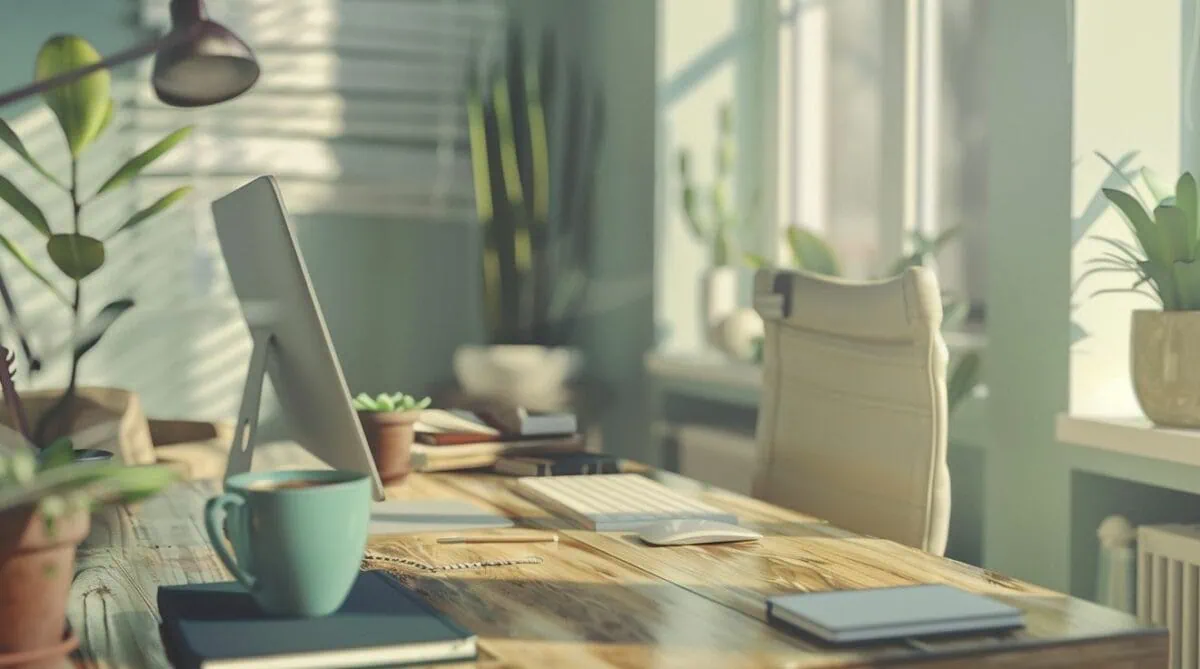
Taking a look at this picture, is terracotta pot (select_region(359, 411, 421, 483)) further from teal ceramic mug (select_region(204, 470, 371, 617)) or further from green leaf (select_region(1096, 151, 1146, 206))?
green leaf (select_region(1096, 151, 1146, 206))

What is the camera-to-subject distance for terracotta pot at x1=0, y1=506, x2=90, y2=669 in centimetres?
86

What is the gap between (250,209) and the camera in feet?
4.79

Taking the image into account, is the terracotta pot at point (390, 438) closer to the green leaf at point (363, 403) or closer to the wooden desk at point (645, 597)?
the green leaf at point (363, 403)

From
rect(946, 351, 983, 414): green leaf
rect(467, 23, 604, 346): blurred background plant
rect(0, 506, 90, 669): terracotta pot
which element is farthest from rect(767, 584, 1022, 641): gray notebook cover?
rect(467, 23, 604, 346): blurred background plant

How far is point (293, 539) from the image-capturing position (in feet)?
3.18

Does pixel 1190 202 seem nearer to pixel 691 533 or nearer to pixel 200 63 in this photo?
pixel 691 533

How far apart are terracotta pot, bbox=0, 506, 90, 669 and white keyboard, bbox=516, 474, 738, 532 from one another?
66cm

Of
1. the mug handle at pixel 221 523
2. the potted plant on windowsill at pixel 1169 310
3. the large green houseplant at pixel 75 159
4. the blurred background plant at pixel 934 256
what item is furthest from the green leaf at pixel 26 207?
the potted plant on windowsill at pixel 1169 310

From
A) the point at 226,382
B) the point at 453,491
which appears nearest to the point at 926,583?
the point at 453,491

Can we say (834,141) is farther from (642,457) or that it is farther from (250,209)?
(250,209)

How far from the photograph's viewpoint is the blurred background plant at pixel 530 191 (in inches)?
142

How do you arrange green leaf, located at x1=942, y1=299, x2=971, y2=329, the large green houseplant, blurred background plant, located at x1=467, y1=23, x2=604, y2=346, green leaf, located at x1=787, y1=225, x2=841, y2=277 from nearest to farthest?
1. the large green houseplant
2. green leaf, located at x1=942, y1=299, x2=971, y2=329
3. green leaf, located at x1=787, y1=225, x2=841, y2=277
4. blurred background plant, located at x1=467, y1=23, x2=604, y2=346

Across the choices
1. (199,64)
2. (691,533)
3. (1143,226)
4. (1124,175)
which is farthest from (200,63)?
(1124,175)

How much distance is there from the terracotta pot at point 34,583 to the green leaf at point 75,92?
96 centimetres
